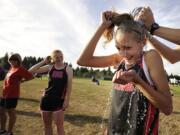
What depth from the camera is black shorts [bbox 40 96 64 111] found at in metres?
8.00

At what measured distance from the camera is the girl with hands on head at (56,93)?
7.99 meters

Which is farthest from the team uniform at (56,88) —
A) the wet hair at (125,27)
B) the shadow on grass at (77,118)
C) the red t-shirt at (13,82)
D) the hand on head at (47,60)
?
the wet hair at (125,27)

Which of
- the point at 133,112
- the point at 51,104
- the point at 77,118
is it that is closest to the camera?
the point at 133,112

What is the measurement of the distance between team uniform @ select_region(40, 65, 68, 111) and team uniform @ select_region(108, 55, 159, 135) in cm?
507

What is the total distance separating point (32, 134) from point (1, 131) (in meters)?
0.86

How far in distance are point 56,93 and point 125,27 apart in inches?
212

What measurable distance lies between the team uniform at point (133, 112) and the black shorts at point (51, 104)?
4.98 meters

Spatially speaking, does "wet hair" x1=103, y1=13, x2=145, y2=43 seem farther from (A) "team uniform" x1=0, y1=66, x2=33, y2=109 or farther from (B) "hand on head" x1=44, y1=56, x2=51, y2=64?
(A) "team uniform" x1=0, y1=66, x2=33, y2=109

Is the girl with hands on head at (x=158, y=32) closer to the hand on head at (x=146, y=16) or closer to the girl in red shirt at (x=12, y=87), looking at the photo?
the hand on head at (x=146, y=16)

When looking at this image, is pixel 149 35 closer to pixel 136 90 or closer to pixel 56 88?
pixel 136 90

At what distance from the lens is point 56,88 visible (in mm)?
8250

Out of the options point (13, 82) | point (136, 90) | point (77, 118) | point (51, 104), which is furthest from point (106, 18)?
point (77, 118)

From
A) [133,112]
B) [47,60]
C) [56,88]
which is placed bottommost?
[133,112]

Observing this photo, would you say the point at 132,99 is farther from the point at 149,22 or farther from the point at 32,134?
the point at 32,134
